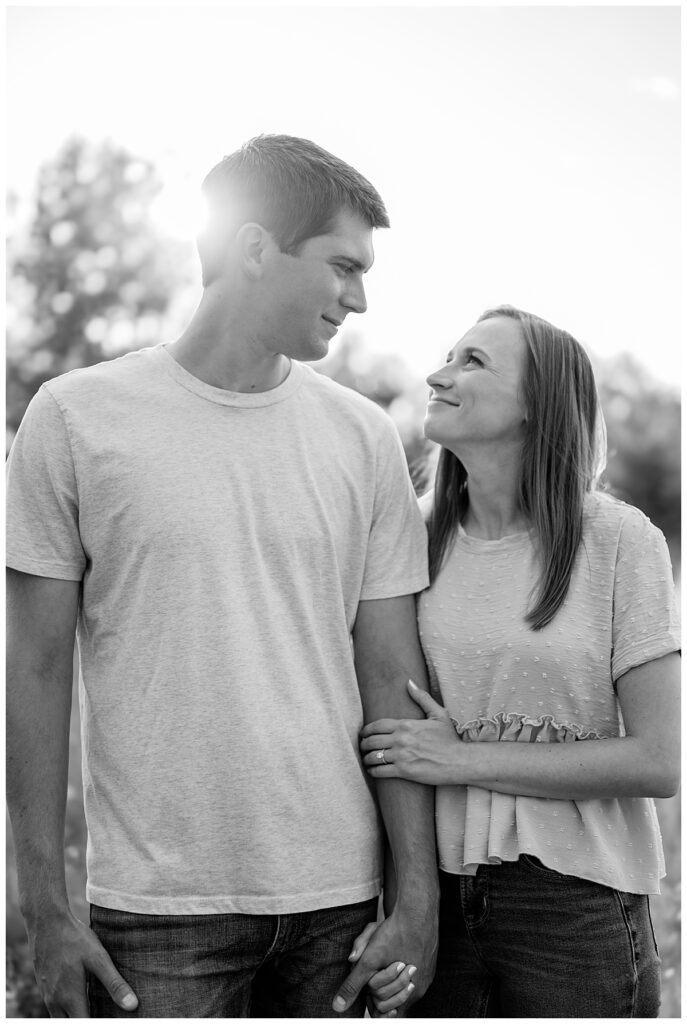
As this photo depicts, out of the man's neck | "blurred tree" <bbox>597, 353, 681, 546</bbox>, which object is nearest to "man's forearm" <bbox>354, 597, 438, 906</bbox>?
the man's neck

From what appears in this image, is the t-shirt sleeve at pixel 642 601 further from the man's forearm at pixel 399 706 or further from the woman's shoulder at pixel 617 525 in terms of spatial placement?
the man's forearm at pixel 399 706

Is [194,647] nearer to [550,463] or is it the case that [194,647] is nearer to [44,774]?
[44,774]

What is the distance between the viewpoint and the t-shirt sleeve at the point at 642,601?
5.50 ft

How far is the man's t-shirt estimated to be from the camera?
1.58 metres

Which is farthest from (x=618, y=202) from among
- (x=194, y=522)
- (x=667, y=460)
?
(x=667, y=460)

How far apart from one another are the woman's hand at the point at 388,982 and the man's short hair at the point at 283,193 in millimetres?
1270

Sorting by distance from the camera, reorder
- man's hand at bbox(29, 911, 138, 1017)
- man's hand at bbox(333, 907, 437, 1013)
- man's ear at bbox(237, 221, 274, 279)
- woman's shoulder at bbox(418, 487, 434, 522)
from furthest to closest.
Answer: woman's shoulder at bbox(418, 487, 434, 522) → man's ear at bbox(237, 221, 274, 279) → man's hand at bbox(333, 907, 437, 1013) → man's hand at bbox(29, 911, 138, 1017)

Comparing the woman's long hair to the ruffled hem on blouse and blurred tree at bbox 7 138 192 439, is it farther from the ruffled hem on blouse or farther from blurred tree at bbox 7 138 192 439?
blurred tree at bbox 7 138 192 439

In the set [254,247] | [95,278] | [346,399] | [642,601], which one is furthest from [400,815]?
[95,278]

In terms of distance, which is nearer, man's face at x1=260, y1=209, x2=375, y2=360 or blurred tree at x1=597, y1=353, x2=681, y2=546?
man's face at x1=260, y1=209, x2=375, y2=360

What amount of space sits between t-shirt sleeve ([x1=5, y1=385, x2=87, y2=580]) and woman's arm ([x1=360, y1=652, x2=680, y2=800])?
2.18 feet

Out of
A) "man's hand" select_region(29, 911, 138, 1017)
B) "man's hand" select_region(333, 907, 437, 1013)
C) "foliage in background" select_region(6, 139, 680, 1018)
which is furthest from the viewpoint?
"foliage in background" select_region(6, 139, 680, 1018)

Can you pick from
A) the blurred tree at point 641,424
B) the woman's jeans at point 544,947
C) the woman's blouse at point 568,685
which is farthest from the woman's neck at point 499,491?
the blurred tree at point 641,424

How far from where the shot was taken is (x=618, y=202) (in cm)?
396
